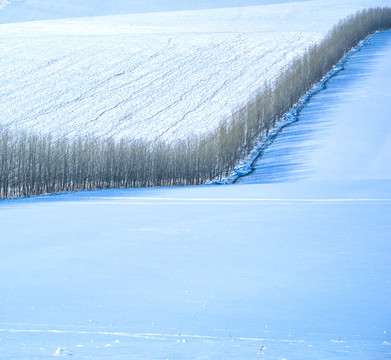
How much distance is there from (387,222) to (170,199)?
137 inches

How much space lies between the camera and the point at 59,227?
23.9 feet

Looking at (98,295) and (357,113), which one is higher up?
(98,295)

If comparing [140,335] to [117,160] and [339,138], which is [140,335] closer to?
[117,160]

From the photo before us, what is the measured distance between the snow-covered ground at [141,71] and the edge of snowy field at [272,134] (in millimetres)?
2016

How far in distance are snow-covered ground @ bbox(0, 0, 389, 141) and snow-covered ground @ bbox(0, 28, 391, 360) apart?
33.3ft

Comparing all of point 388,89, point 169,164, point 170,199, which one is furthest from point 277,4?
point 170,199

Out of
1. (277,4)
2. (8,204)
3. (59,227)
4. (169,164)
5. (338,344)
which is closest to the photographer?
(338,344)

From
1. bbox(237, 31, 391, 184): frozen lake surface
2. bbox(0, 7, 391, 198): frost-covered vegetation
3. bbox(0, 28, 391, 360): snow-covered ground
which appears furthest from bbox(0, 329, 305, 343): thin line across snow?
bbox(237, 31, 391, 184): frozen lake surface

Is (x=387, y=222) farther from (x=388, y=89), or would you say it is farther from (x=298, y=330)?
(x=388, y=89)

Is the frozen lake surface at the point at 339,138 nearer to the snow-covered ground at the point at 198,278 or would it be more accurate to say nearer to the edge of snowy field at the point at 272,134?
the edge of snowy field at the point at 272,134

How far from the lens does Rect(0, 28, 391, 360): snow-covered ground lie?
374 cm

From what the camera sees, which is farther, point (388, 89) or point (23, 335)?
point (388, 89)

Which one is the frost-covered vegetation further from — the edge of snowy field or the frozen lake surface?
the frozen lake surface

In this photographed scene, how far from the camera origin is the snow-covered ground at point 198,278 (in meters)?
3.74
